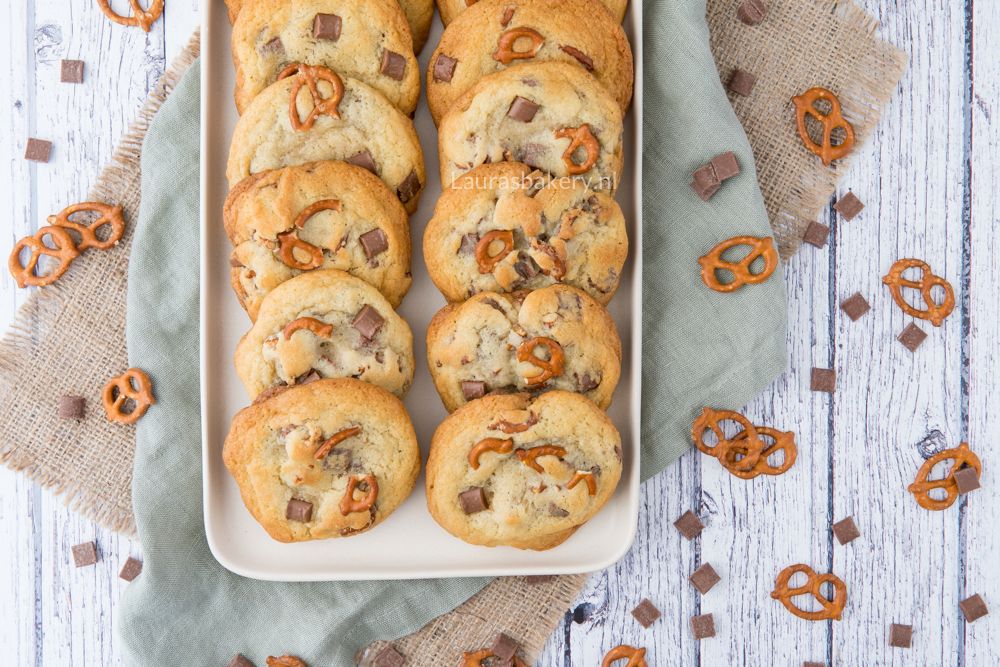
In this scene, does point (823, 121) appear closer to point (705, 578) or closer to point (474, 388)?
point (474, 388)

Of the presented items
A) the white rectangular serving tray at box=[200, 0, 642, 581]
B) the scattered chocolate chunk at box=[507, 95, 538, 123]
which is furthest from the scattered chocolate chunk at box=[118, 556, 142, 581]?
the scattered chocolate chunk at box=[507, 95, 538, 123]

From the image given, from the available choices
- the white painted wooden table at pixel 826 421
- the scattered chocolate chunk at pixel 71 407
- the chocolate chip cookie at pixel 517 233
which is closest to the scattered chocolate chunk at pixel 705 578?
the white painted wooden table at pixel 826 421

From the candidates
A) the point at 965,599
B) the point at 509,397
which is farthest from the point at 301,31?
the point at 965,599

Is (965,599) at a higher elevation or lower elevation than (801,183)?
lower

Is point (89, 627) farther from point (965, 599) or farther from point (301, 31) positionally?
point (965, 599)

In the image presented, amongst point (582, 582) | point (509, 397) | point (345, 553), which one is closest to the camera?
point (509, 397)

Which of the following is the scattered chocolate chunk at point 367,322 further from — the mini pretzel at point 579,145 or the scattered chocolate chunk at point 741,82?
the scattered chocolate chunk at point 741,82

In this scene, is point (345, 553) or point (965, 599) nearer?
point (345, 553)

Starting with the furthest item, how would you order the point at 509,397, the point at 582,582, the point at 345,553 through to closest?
the point at 582,582 < the point at 345,553 < the point at 509,397
